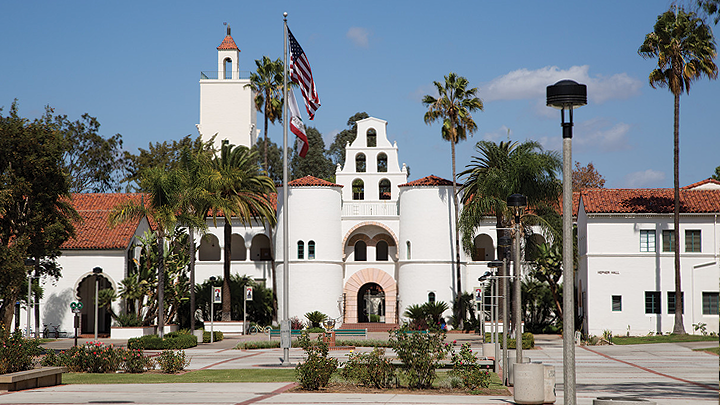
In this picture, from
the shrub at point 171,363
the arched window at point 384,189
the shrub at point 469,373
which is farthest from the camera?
the arched window at point 384,189

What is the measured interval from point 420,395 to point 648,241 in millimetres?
31243

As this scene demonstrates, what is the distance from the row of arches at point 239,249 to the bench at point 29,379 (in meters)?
36.0

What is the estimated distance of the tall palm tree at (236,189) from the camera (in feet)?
149

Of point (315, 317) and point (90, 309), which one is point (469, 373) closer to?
point (315, 317)

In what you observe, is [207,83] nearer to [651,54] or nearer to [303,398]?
[651,54]

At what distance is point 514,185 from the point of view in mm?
36719

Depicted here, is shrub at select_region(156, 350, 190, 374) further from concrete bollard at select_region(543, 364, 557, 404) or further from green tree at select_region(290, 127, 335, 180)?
green tree at select_region(290, 127, 335, 180)

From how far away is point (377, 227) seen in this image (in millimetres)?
54906

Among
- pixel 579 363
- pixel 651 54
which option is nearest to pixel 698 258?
pixel 651 54

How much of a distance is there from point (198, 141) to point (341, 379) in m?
50.0

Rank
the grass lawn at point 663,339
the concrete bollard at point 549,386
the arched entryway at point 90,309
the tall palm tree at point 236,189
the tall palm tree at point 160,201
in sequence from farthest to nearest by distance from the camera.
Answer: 1. the arched entryway at point 90,309
2. the tall palm tree at point 236,189
3. the grass lawn at point 663,339
4. the tall palm tree at point 160,201
5. the concrete bollard at point 549,386

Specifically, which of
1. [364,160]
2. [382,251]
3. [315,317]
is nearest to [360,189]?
[364,160]

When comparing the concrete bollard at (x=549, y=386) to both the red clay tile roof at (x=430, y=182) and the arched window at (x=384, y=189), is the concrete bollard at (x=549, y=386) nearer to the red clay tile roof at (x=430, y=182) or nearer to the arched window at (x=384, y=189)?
the red clay tile roof at (x=430, y=182)

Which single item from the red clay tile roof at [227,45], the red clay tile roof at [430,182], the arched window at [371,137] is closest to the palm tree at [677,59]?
the red clay tile roof at [430,182]
